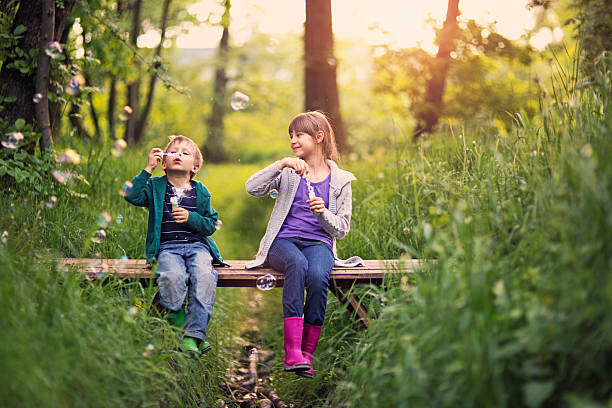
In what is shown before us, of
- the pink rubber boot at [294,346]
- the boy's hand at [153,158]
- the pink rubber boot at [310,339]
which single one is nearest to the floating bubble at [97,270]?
the boy's hand at [153,158]

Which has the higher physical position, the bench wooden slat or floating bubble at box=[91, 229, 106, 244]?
floating bubble at box=[91, 229, 106, 244]

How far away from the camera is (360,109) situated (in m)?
32.0

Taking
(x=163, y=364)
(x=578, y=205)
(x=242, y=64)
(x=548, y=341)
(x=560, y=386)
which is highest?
(x=242, y=64)

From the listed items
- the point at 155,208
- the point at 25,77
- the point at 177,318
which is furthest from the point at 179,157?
the point at 25,77

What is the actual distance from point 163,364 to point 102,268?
0.61 m

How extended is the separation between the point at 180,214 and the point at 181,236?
20 cm

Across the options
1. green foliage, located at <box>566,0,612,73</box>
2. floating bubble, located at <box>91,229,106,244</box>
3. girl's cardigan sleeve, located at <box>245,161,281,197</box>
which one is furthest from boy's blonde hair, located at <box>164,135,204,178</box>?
green foliage, located at <box>566,0,612,73</box>

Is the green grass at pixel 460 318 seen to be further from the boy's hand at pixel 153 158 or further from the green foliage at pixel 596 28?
the green foliage at pixel 596 28

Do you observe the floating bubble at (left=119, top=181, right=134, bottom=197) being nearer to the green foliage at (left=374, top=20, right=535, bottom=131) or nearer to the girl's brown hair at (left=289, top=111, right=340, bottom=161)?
the girl's brown hair at (left=289, top=111, right=340, bottom=161)

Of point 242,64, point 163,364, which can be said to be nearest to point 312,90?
point 163,364

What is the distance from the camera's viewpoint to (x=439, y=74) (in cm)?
806

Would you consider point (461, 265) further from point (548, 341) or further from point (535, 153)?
point (535, 153)

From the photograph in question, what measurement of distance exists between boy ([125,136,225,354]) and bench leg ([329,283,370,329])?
0.71 metres

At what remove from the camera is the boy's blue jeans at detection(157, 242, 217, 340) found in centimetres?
302
